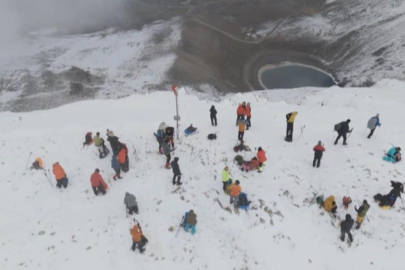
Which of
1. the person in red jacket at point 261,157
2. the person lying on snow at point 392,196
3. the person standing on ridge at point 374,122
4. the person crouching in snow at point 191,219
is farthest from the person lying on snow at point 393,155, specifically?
the person crouching in snow at point 191,219

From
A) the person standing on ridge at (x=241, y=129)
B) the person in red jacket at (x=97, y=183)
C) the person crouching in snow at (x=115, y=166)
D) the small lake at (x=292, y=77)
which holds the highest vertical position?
the small lake at (x=292, y=77)

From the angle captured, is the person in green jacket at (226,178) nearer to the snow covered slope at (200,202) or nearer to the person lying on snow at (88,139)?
the snow covered slope at (200,202)

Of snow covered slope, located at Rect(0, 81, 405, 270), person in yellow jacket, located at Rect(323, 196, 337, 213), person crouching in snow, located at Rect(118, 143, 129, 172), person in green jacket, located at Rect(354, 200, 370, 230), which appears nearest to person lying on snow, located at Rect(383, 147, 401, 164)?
Result: snow covered slope, located at Rect(0, 81, 405, 270)

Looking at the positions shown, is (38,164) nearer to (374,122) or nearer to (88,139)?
(88,139)

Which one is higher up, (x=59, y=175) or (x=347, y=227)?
(x=59, y=175)

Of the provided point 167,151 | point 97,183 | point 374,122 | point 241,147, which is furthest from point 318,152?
point 97,183

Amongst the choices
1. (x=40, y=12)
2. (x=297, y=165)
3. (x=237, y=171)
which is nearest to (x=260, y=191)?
(x=237, y=171)

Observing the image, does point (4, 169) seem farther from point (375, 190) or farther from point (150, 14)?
point (150, 14)
